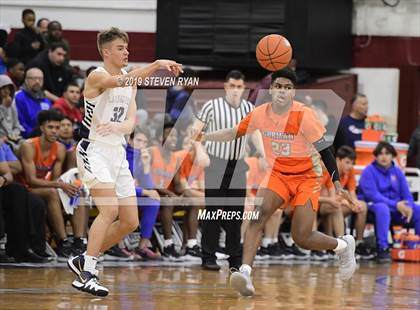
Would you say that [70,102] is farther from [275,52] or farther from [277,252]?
[275,52]

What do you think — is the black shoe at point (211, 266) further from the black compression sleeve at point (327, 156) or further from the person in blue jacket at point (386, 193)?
the person in blue jacket at point (386, 193)

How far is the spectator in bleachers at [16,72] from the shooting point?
1549 cm

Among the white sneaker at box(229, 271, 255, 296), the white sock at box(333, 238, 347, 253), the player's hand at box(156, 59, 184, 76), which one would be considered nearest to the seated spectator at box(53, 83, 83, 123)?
the white sock at box(333, 238, 347, 253)

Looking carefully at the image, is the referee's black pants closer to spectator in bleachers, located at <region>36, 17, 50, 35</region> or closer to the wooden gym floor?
the wooden gym floor

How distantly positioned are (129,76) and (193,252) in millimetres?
4959

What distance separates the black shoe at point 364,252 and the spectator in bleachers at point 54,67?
15.9ft

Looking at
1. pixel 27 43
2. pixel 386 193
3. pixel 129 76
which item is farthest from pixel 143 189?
pixel 129 76

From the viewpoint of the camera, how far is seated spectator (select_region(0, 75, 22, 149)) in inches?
520

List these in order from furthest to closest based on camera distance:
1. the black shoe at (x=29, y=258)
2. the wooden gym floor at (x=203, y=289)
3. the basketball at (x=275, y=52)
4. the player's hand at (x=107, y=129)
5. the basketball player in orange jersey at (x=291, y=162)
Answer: the black shoe at (x=29, y=258) < the basketball at (x=275, y=52) < the basketball player in orange jersey at (x=291, y=162) < the player's hand at (x=107, y=129) < the wooden gym floor at (x=203, y=289)

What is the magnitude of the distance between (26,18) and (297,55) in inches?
185

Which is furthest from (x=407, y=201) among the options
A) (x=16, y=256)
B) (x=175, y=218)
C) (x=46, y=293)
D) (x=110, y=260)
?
(x=46, y=293)

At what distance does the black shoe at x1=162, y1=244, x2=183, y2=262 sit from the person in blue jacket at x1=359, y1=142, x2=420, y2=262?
3.08 meters

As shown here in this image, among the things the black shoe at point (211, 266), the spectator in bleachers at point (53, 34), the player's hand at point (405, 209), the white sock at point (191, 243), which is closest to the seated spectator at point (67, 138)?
Answer: the white sock at point (191, 243)

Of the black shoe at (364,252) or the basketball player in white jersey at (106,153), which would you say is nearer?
the basketball player in white jersey at (106,153)
